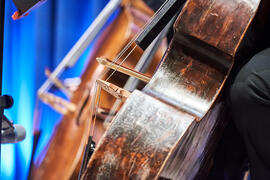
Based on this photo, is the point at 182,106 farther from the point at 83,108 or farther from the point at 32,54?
the point at 32,54

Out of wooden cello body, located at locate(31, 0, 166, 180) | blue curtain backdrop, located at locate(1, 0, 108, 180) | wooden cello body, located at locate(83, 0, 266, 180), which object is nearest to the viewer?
wooden cello body, located at locate(83, 0, 266, 180)

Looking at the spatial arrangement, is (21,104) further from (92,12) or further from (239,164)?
(239,164)

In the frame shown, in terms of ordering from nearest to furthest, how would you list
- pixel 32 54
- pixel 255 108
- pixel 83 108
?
pixel 255 108 < pixel 83 108 < pixel 32 54

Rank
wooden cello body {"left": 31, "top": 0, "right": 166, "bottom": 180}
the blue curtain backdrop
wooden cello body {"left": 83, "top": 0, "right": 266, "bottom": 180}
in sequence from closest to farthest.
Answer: wooden cello body {"left": 83, "top": 0, "right": 266, "bottom": 180}
wooden cello body {"left": 31, "top": 0, "right": 166, "bottom": 180}
the blue curtain backdrop

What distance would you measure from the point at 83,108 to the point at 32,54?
516 millimetres

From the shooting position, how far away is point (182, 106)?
0.70m

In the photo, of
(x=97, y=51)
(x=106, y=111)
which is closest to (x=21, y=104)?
(x=97, y=51)

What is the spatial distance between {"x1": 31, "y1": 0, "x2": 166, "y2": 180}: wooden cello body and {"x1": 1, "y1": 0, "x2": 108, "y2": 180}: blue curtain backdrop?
0.86 ft

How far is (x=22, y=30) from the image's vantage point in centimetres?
171

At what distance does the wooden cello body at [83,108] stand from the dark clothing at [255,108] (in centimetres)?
60

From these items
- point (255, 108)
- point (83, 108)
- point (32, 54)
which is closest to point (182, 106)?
point (255, 108)

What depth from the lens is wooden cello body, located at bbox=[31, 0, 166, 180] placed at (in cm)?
142

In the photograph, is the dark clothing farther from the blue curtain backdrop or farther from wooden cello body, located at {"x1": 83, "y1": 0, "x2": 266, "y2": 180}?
the blue curtain backdrop

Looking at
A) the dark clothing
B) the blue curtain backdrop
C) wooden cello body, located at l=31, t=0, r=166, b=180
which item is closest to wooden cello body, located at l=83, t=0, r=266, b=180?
the dark clothing
